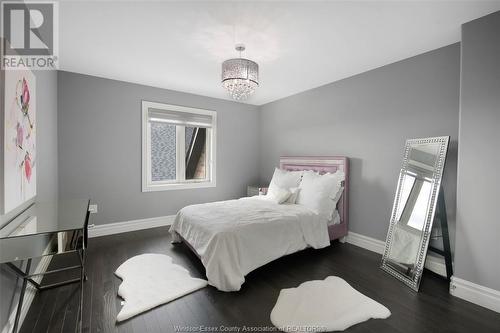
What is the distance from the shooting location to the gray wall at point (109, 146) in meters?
3.34

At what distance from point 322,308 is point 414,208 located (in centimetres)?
153

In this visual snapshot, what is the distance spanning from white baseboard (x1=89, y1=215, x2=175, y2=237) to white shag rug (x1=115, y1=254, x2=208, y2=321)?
1.15 m

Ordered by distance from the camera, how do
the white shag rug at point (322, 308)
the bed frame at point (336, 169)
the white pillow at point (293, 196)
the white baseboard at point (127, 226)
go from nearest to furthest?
the white shag rug at point (322, 308), the bed frame at point (336, 169), the white pillow at point (293, 196), the white baseboard at point (127, 226)

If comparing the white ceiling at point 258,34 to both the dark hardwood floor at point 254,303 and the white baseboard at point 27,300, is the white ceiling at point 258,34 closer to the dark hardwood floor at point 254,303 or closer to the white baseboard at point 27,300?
the white baseboard at point 27,300

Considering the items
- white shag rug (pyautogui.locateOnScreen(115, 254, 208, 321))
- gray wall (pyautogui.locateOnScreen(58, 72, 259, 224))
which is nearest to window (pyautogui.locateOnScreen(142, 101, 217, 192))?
gray wall (pyautogui.locateOnScreen(58, 72, 259, 224))

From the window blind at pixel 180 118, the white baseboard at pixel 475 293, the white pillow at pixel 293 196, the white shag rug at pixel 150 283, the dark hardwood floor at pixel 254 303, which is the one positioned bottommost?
the dark hardwood floor at pixel 254 303

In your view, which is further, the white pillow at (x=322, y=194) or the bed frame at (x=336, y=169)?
the bed frame at (x=336, y=169)

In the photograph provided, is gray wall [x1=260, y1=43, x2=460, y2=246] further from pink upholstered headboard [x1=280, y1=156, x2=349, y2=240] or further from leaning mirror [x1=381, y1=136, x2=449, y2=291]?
leaning mirror [x1=381, y1=136, x2=449, y2=291]

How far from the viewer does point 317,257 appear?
116 inches

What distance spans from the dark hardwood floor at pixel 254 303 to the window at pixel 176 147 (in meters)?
1.71

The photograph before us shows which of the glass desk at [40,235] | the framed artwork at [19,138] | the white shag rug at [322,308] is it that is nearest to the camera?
the glass desk at [40,235]

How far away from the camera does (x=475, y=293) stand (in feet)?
6.60

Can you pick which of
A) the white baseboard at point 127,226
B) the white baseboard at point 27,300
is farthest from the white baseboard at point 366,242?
the white baseboard at point 27,300

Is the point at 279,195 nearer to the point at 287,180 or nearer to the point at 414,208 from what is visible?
the point at 287,180
